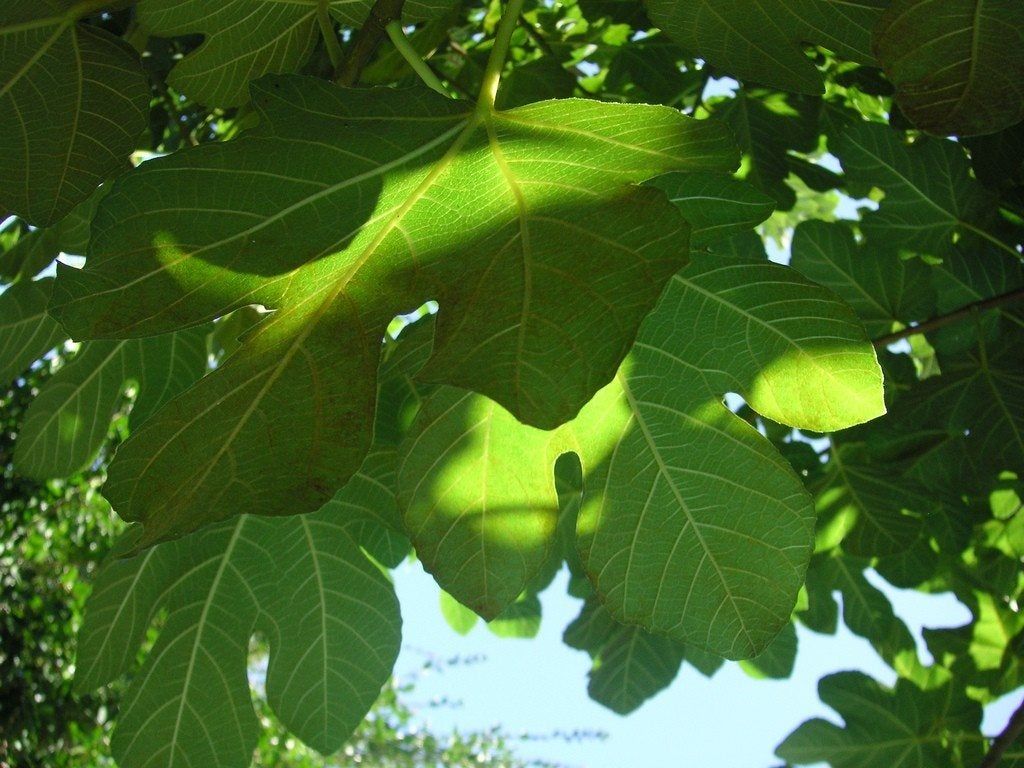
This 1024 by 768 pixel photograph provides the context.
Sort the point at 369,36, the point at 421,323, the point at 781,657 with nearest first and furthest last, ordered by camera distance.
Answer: the point at 369,36
the point at 421,323
the point at 781,657

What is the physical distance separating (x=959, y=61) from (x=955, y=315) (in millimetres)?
1025

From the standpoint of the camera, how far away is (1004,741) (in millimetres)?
1540

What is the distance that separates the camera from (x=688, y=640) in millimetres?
957

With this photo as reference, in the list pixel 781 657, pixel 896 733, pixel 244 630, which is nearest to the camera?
pixel 244 630

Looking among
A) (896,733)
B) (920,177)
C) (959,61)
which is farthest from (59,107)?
(896,733)

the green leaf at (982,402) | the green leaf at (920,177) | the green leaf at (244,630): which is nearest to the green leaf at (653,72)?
the green leaf at (920,177)

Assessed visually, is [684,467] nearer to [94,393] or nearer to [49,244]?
[94,393]

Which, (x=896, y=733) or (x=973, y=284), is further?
(x=896, y=733)

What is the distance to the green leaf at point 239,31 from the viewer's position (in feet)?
3.56

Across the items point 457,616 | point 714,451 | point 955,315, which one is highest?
point 714,451

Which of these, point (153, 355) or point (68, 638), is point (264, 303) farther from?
point (68, 638)

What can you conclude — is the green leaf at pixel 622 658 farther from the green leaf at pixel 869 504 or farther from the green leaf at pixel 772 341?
the green leaf at pixel 772 341

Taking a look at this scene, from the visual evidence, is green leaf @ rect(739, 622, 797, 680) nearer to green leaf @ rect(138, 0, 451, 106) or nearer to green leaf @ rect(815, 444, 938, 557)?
green leaf @ rect(815, 444, 938, 557)

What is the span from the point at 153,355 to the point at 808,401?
1082mm
